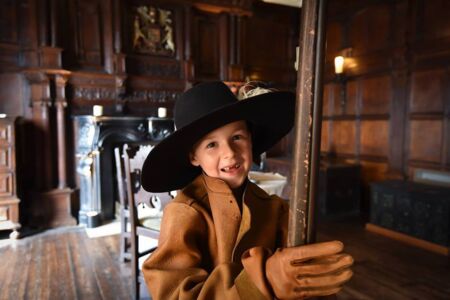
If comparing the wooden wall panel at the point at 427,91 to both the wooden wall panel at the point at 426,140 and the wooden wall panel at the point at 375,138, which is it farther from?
the wooden wall panel at the point at 375,138

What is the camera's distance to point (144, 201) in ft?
7.04

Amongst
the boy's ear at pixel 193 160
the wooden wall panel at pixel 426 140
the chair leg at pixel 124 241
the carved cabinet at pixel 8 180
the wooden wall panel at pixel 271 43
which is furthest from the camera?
the wooden wall panel at pixel 271 43

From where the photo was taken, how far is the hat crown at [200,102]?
848mm

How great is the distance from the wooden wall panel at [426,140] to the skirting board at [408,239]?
985 millimetres

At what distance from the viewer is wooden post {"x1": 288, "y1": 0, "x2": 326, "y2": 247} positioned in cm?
47

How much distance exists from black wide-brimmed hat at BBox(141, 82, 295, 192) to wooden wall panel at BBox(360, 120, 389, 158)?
385 centimetres

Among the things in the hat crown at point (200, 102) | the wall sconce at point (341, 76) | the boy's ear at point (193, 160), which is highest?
the wall sconce at point (341, 76)

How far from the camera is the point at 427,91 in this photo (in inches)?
153

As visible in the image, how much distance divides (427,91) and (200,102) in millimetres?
3888

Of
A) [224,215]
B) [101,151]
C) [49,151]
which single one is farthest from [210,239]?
[49,151]

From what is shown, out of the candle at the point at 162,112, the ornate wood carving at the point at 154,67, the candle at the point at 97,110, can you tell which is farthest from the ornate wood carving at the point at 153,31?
the candle at the point at 97,110

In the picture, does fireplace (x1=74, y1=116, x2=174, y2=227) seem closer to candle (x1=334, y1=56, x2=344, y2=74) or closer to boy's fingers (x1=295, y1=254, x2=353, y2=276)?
candle (x1=334, y1=56, x2=344, y2=74)

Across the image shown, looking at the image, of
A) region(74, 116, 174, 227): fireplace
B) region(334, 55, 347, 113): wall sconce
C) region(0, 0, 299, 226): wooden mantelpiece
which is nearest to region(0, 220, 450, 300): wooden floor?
region(74, 116, 174, 227): fireplace

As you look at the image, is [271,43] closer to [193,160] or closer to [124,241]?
[124,241]
